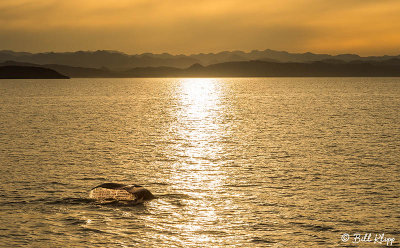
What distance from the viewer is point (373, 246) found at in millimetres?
23250

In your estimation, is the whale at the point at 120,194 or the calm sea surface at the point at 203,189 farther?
the whale at the point at 120,194

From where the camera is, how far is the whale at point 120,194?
30500 millimetres

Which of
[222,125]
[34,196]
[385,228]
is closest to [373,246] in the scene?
[385,228]

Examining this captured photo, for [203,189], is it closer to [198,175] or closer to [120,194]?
[198,175]

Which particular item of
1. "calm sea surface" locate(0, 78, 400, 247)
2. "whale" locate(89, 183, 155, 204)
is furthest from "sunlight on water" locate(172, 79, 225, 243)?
"whale" locate(89, 183, 155, 204)

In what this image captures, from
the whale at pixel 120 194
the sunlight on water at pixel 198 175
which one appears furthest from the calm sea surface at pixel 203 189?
the whale at pixel 120 194

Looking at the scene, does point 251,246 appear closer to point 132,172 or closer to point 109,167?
point 132,172

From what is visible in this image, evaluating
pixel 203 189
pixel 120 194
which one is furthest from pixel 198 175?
pixel 120 194

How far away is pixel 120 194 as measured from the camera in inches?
1212

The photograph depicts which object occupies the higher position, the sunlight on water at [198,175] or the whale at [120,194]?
the whale at [120,194]

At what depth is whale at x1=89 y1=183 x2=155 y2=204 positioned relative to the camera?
30500 millimetres

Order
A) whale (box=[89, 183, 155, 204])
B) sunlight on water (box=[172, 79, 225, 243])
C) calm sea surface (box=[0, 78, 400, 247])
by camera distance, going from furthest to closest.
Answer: whale (box=[89, 183, 155, 204]) → sunlight on water (box=[172, 79, 225, 243]) → calm sea surface (box=[0, 78, 400, 247])

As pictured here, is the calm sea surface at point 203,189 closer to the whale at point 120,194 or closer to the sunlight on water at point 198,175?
the sunlight on water at point 198,175

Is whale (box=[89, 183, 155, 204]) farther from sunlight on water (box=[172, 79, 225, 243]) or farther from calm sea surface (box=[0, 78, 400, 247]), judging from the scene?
sunlight on water (box=[172, 79, 225, 243])
